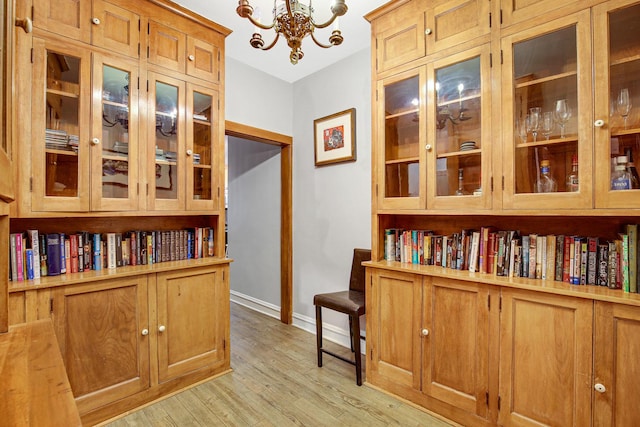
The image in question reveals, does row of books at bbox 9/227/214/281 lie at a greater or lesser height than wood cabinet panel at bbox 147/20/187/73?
lesser

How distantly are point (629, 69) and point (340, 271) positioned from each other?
2.43 metres

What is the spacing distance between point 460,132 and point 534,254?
852 millimetres

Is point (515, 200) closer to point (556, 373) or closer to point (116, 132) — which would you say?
point (556, 373)

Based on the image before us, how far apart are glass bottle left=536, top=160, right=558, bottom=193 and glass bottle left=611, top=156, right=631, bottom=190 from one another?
23 cm

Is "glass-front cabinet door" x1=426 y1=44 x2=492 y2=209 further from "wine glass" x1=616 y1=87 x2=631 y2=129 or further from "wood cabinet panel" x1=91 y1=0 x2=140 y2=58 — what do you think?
"wood cabinet panel" x1=91 y1=0 x2=140 y2=58

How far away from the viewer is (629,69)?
1.51m

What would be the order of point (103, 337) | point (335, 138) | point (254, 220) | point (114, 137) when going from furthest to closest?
point (254, 220)
point (335, 138)
point (114, 137)
point (103, 337)

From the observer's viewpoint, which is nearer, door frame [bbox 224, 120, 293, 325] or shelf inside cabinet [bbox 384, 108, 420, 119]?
shelf inside cabinet [bbox 384, 108, 420, 119]

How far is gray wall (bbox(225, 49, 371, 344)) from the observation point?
9.73 feet

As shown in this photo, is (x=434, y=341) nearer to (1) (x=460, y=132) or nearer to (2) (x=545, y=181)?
(2) (x=545, y=181)

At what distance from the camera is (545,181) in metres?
1.74

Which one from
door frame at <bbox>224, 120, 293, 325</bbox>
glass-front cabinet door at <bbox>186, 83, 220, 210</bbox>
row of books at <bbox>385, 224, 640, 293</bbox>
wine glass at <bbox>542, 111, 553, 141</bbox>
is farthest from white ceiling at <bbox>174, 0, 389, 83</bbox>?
row of books at <bbox>385, 224, 640, 293</bbox>

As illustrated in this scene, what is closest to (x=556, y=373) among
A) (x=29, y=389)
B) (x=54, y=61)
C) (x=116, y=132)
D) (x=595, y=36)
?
(x=595, y=36)

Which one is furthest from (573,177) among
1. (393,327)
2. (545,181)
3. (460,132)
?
(393,327)
